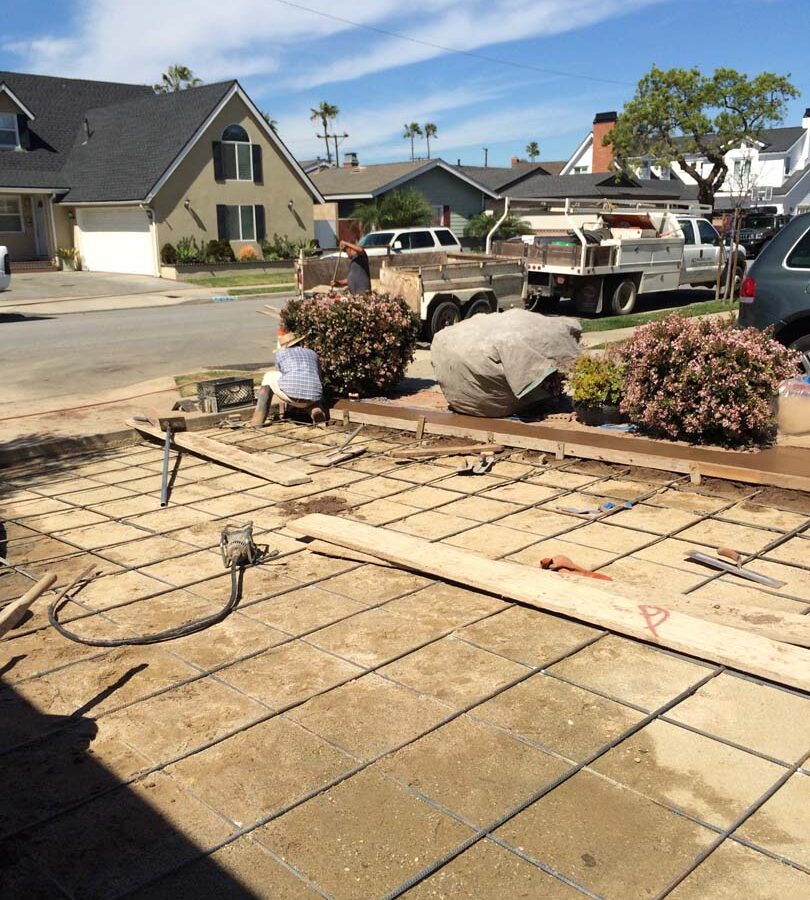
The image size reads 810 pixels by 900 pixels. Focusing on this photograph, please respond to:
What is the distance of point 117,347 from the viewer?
1522 centimetres

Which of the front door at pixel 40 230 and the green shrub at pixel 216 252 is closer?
the green shrub at pixel 216 252

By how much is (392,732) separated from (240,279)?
28.2 metres

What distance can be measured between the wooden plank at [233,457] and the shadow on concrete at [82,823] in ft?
11.6

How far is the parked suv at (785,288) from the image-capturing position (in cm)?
827

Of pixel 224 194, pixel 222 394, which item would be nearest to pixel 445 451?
pixel 222 394

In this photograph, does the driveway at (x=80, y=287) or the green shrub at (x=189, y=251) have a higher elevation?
the green shrub at (x=189, y=251)

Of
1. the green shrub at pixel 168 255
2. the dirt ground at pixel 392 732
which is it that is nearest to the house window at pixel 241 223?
the green shrub at pixel 168 255

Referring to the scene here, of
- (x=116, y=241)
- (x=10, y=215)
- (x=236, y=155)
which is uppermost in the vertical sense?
(x=236, y=155)

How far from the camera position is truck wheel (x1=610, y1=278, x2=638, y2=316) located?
18.2 metres

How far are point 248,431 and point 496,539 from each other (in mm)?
4099

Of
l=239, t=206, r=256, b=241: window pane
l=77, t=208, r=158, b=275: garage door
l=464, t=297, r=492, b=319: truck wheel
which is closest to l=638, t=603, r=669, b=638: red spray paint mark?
l=464, t=297, r=492, b=319: truck wheel

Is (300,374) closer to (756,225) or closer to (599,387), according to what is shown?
(599,387)

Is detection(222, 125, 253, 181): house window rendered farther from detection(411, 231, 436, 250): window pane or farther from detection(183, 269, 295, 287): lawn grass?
detection(411, 231, 436, 250): window pane

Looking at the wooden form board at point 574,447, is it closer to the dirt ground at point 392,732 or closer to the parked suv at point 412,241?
the dirt ground at point 392,732
